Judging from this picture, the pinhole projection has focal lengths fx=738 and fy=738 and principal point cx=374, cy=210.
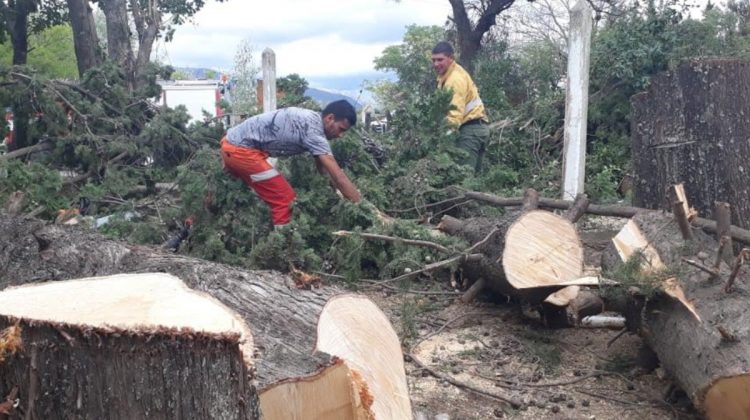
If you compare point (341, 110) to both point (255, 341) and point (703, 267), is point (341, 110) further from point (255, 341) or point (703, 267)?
point (255, 341)

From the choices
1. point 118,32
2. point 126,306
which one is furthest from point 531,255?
point 118,32

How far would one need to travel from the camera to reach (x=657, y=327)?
11.5ft

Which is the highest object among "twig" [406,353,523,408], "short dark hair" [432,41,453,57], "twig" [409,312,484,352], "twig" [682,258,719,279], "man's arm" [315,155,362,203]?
"short dark hair" [432,41,453,57]

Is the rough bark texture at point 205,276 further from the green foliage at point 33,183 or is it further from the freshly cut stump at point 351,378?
the green foliage at point 33,183

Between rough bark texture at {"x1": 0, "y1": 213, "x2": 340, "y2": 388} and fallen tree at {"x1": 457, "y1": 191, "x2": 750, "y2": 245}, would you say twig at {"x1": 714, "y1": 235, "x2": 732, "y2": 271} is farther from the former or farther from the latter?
rough bark texture at {"x1": 0, "y1": 213, "x2": 340, "y2": 388}

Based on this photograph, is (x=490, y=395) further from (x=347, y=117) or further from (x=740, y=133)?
(x=347, y=117)

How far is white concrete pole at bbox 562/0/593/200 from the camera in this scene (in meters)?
6.87

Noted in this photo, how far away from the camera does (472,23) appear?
14.7m

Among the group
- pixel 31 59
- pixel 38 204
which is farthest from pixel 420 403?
pixel 31 59

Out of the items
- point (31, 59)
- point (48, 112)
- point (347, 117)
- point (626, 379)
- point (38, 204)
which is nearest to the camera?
point (626, 379)

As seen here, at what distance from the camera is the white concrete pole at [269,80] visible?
7.05 m

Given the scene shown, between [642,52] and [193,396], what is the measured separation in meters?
8.42

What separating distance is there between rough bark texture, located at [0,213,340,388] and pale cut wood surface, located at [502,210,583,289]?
5.16 ft

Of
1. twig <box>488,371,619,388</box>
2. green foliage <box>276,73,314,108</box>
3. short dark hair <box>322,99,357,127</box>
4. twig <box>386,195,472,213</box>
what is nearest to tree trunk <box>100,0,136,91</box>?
green foliage <box>276,73,314,108</box>
